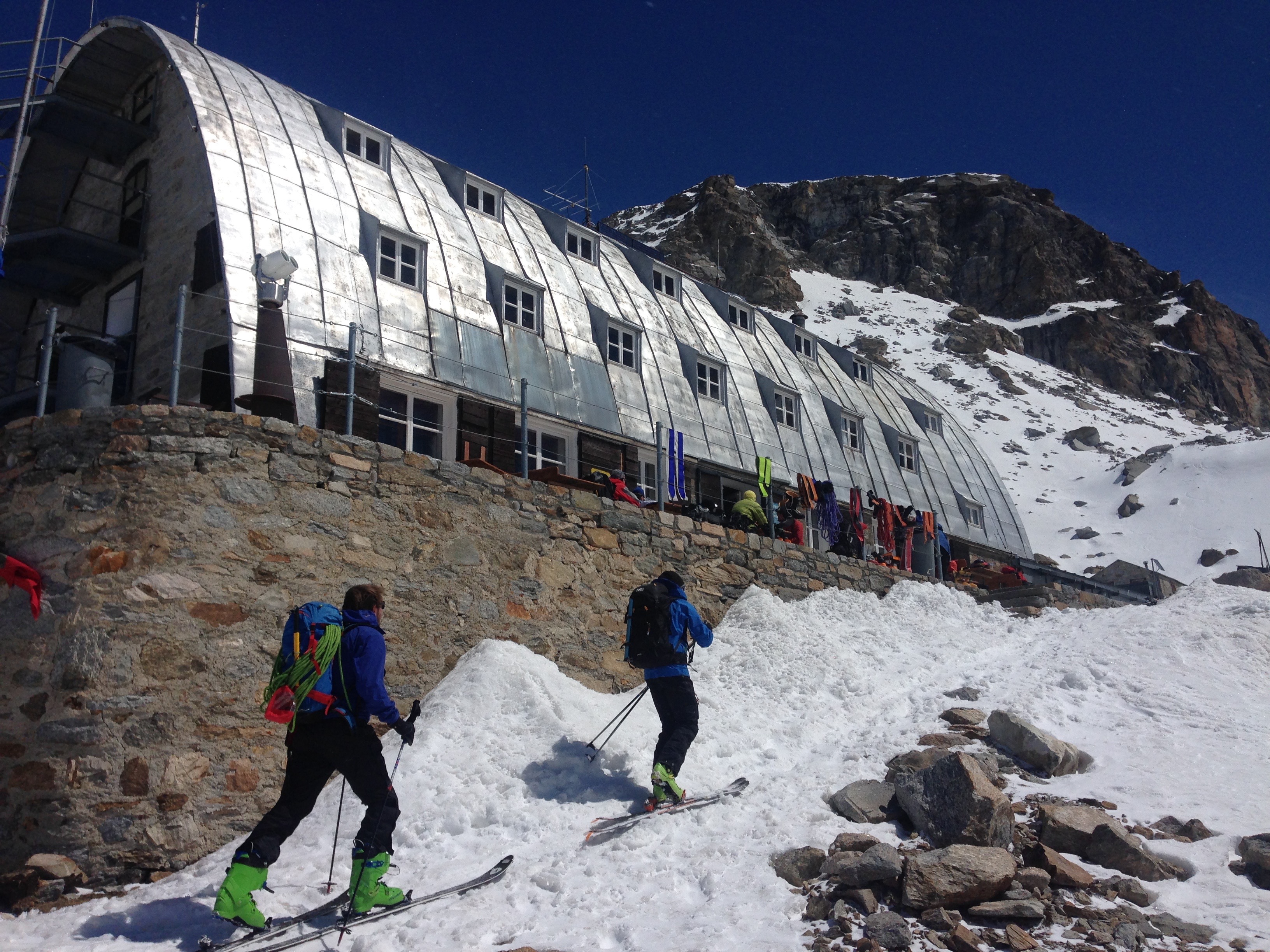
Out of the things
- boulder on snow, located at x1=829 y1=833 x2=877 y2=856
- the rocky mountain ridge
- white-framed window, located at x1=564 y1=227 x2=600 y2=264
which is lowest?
boulder on snow, located at x1=829 y1=833 x2=877 y2=856

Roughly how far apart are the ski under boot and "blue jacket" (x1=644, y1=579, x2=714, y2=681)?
72cm

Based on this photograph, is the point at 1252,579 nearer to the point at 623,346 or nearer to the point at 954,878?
the point at 623,346

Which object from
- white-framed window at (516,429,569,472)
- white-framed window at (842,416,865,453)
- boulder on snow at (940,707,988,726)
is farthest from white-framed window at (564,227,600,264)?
boulder on snow at (940,707,988,726)

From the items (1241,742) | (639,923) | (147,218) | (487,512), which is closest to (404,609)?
(487,512)

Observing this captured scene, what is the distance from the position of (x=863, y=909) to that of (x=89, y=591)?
A: 18.6 ft

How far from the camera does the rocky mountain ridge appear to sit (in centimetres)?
8569

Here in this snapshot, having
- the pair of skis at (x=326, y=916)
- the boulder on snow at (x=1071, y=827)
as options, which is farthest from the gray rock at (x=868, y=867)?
the pair of skis at (x=326, y=916)

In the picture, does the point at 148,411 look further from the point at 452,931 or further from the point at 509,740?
the point at 452,931

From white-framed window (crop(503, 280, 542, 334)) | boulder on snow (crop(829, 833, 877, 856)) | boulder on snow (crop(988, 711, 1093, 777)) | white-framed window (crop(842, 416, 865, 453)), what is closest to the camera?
boulder on snow (crop(829, 833, 877, 856))

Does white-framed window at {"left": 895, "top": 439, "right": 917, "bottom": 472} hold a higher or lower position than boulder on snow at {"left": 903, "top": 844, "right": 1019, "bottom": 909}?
higher

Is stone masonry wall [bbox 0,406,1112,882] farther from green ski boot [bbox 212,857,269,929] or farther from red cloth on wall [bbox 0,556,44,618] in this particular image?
green ski boot [bbox 212,857,269,929]

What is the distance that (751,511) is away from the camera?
1354 centimetres

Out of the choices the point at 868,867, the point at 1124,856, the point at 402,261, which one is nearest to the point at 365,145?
the point at 402,261

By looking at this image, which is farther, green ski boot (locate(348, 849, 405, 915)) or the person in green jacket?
the person in green jacket
